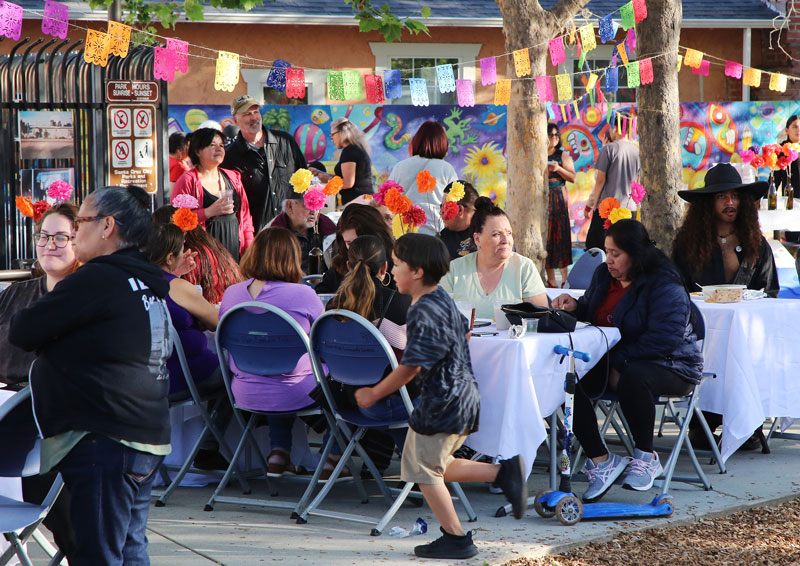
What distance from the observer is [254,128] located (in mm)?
8109

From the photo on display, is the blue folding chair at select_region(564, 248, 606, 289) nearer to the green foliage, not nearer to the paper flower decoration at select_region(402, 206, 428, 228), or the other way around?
the paper flower decoration at select_region(402, 206, 428, 228)

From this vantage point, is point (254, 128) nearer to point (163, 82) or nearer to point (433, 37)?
point (163, 82)

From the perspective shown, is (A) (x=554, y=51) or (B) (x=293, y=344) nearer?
(B) (x=293, y=344)

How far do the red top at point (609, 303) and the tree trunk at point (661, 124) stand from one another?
3.89m

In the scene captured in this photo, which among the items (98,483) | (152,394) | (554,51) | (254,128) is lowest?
(98,483)

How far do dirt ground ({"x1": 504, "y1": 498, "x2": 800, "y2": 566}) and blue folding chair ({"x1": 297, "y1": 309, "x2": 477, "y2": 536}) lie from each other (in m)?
0.64

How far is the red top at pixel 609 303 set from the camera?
5.60 m

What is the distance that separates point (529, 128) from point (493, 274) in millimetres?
3825

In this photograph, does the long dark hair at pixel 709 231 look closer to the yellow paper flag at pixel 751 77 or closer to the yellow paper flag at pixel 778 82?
the yellow paper flag at pixel 751 77

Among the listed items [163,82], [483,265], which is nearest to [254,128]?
[163,82]

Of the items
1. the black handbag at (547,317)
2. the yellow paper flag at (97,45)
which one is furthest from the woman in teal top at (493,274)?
the yellow paper flag at (97,45)

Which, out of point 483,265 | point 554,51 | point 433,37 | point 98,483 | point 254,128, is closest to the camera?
point 98,483

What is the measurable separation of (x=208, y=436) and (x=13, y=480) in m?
1.71

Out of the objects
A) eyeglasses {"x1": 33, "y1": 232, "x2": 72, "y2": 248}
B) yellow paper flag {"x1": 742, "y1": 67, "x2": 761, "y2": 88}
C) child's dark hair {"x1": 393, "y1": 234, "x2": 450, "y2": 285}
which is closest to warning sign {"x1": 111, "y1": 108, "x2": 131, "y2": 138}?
eyeglasses {"x1": 33, "y1": 232, "x2": 72, "y2": 248}
